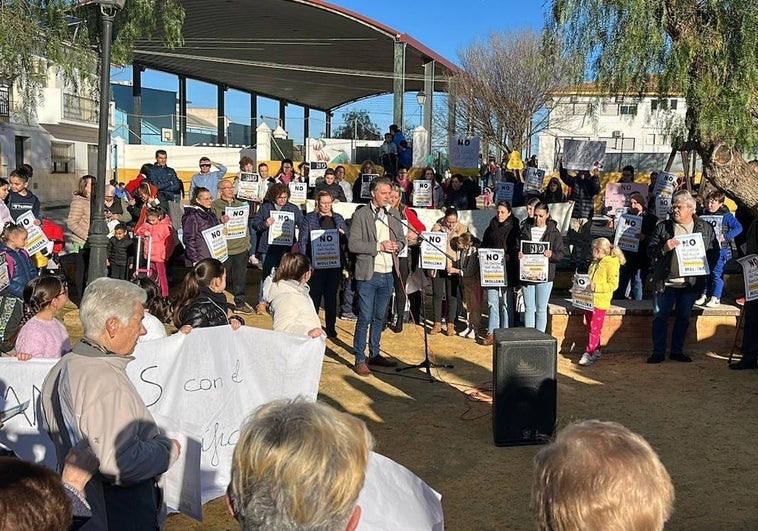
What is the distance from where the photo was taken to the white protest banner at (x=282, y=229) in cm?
1088

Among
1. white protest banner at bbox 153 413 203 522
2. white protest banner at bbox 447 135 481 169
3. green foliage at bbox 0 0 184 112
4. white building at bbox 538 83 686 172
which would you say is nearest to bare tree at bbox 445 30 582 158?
white building at bbox 538 83 686 172

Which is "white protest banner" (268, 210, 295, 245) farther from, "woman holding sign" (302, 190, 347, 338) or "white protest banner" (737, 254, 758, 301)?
"white protest banner" (737, 254, 758, 301)

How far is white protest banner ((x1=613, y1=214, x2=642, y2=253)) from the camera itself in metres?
11.1

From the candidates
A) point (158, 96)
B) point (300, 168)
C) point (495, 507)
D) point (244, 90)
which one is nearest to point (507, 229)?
point (495, 507)

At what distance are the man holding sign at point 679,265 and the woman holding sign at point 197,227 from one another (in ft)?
19.2

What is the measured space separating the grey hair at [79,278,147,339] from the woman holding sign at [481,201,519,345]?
Answer: 733cm

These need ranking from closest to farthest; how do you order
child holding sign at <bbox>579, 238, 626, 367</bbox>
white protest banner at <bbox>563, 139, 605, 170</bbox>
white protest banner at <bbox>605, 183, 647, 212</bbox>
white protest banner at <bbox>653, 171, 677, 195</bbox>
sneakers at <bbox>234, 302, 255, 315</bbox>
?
child holding sign at <bbox>579, 238, 626, 367</bbox>
sneakers at <bbox>234, 302, 255, 315</bbox>
white protest banner at <bbox>653, 171, 677, 195</bbox>
white protest banner at <bbox>605, 183, 647, 212</bbox>
white protest banner at <bbox>563, 139, 605, 170</bbox>

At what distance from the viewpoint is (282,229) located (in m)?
10.9

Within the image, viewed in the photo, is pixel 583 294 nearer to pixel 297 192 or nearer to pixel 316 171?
pixel 297 192

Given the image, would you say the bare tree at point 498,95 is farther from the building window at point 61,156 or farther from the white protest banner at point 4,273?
the white protest banner at point 4,273

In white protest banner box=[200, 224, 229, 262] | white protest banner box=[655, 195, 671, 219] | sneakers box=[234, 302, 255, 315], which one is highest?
white protest banner box=[655, 195, 671, 219]

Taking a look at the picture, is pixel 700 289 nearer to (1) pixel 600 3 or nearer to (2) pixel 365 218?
(2) pixel 365 218

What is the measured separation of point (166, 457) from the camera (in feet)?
10.3

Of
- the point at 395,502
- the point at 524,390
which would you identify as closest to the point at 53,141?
the point at 524,390
